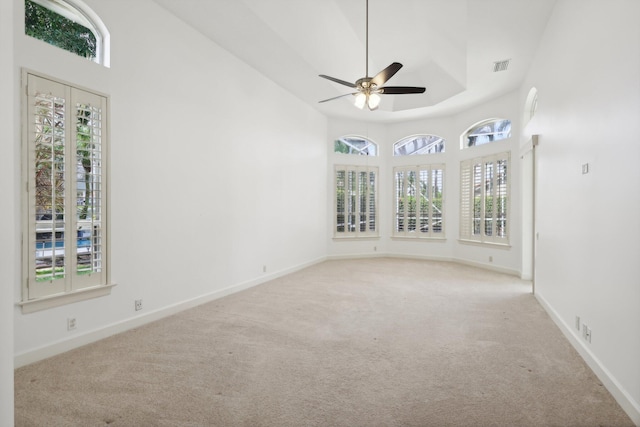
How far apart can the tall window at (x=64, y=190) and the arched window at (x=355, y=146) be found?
5937 mm

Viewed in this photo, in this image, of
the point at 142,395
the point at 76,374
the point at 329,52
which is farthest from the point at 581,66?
the point at 76,374

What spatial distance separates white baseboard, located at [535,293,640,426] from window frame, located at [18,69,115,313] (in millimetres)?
4239

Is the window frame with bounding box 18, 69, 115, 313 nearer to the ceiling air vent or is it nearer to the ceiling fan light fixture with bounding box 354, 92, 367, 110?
the ceiling fan light fixture with bounding box 354, 92, 367, 110

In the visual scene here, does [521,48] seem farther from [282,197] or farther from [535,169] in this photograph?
[282,197]

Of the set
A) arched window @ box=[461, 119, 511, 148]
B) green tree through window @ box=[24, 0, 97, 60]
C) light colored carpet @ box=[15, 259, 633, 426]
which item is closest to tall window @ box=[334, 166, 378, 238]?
arched window @ box=[461, 119, 511, 148]

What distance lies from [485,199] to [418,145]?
230 cm

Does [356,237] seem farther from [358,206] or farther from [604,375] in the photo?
[604,375]

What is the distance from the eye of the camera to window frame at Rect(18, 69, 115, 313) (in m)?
2.78

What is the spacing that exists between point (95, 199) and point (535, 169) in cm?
560

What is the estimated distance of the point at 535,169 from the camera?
5.06 meters

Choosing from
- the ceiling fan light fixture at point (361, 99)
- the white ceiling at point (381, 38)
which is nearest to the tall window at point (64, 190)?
the white ceiling at point (381, 38)

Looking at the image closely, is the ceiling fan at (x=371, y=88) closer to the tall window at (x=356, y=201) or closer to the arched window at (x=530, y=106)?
the arched window at (x=530, y=106)

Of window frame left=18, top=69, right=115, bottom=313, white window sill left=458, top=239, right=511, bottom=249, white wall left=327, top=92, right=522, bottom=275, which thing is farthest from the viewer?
white window sill left=458, top=239, right=511, bottom=249

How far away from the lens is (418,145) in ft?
29.0
